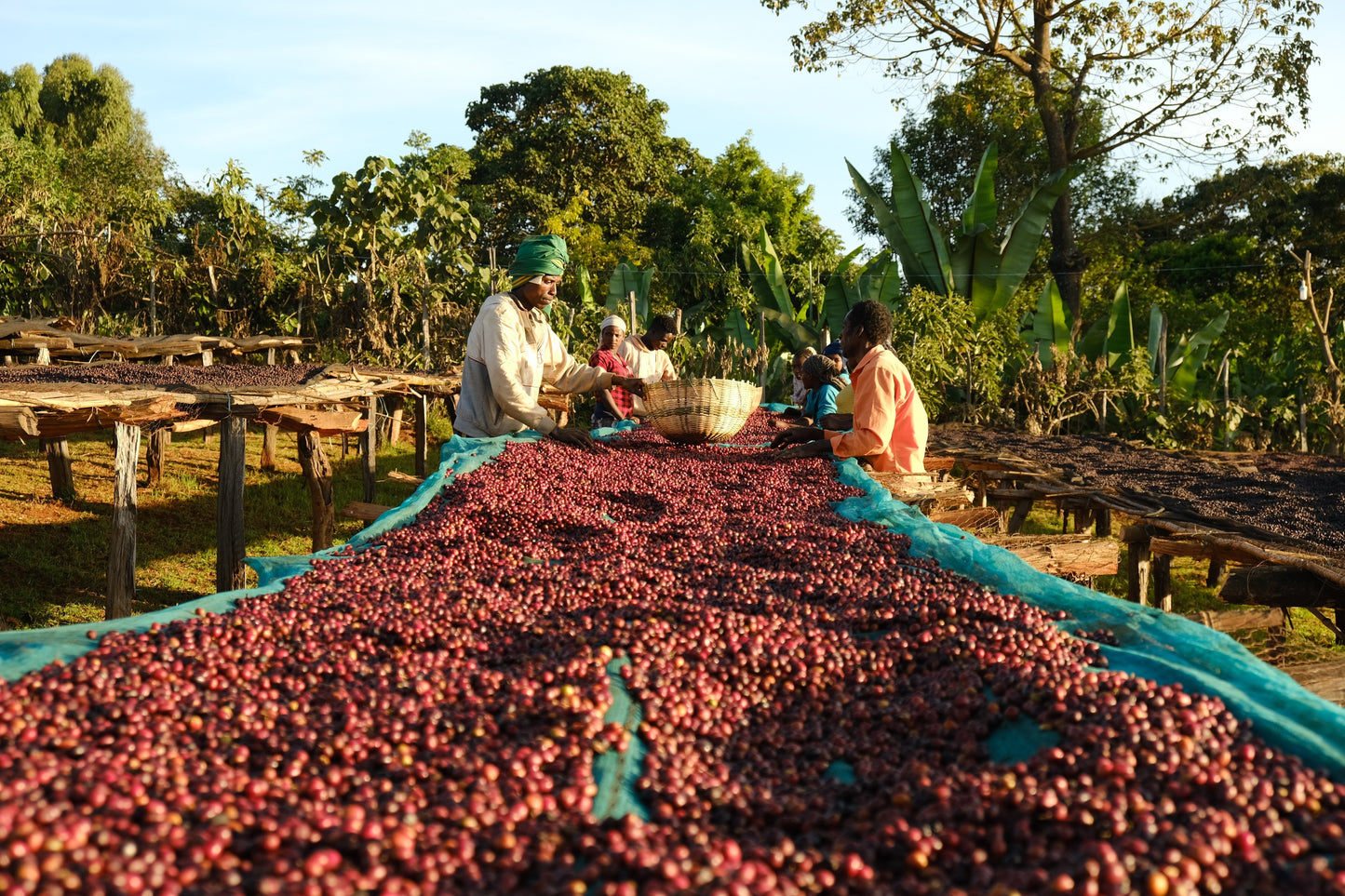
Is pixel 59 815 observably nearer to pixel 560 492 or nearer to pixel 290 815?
pixel 290 815

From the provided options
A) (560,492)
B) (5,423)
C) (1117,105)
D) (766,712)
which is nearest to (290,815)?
(766,712)

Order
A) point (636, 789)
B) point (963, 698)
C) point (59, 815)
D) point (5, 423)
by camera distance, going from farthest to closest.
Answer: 1. point (5, 423)
2. point (963, 698)
3. point (636, 789)
4. point (59, 815)

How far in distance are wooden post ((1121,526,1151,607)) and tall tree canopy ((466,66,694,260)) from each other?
17.6m

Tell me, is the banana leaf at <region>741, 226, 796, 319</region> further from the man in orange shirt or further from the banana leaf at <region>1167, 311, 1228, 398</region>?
the man in orange shirt

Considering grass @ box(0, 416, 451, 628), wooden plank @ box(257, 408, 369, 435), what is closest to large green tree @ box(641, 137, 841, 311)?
grass @ box(0, 416, 451, 628)

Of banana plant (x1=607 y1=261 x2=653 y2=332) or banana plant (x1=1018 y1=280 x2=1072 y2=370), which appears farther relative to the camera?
banana plant (x1=607 y1=261 x2=653 y2=332)

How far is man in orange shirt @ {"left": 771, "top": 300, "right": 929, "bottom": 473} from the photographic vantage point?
13.4 ft

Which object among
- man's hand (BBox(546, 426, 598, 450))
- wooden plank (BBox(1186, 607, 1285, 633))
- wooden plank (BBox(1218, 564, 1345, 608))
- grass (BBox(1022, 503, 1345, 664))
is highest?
man's hand (BBox(546, 426, 598, 450))

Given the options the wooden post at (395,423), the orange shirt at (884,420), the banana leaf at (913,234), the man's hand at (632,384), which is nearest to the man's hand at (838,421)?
the orange shirt at (884,420)

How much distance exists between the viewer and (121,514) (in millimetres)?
5242

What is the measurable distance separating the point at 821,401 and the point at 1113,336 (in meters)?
9.12

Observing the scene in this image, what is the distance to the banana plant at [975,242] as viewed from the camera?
43.0 ft

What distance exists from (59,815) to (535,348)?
3314 mm

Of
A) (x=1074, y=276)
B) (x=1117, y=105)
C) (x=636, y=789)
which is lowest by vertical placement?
(x=636, y=789)
